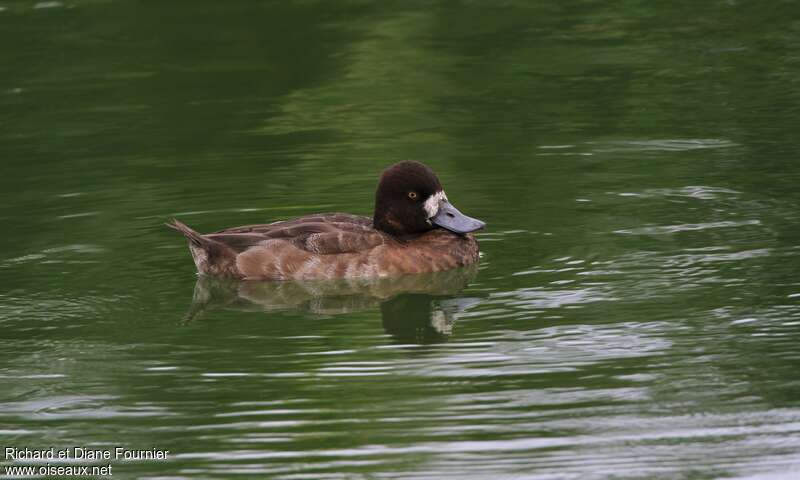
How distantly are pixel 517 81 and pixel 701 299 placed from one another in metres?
7.33

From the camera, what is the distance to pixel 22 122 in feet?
52.0

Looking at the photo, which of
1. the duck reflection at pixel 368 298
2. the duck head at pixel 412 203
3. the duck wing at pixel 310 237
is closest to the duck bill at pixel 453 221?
the duck head at pixel 412 203

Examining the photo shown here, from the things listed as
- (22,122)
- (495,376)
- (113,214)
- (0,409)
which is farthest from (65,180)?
(495,376)

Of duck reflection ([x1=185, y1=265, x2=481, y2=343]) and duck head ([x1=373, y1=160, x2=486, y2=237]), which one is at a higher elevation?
duck head ([x1=373, y1=160, x2=486, y2=237])

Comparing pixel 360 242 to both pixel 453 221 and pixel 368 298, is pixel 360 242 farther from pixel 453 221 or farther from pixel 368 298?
pixel 453 221

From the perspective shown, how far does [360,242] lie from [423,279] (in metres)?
0.50

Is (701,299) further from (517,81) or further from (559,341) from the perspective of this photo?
(517,81)

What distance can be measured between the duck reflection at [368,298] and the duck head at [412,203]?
406mm

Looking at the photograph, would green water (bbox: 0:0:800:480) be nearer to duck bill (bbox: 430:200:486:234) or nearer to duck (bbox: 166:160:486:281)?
duck (bbox: 166:160:486:281)

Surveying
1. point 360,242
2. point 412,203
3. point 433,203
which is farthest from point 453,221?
point 360,242

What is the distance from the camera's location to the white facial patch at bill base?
35.9ft

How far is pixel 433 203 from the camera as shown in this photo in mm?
10961

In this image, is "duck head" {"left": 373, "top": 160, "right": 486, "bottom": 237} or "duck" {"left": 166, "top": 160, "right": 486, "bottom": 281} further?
"duck head" {"left": 373, "top": 160, "right": 486, "bottom": 237}

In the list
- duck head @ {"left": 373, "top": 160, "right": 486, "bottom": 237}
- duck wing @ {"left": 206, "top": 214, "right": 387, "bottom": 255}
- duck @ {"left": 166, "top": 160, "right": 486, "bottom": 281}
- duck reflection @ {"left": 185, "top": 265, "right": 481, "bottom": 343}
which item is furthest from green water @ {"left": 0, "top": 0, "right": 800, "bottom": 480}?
duck head @ {"left": 373, "top": 160, "right": 486, "bottom": 237}
